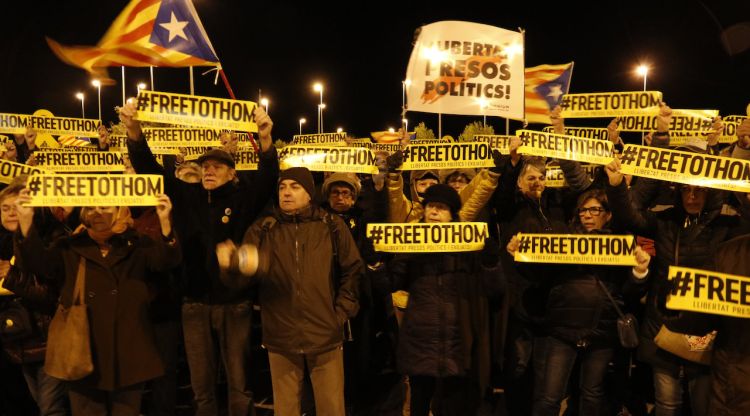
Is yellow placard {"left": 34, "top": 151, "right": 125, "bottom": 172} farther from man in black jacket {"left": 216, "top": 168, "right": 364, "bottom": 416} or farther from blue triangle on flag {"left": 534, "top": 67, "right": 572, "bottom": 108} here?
blue triangle on flag {"left": 534, "top": 67, "right": 572, "bottom": 108}

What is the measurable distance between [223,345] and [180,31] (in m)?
2.79

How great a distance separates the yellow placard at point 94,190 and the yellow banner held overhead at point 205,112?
899 mm

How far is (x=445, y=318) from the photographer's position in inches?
188

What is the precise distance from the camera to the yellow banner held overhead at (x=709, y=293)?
345 centimetres

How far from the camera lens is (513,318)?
5.45m

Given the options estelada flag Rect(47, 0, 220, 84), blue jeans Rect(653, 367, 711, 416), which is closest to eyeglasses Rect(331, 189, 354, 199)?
estelada flag Rect(47, 0, 220, 84)

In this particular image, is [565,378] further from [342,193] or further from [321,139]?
[321,139]

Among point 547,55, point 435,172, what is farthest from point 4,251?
point 547,55

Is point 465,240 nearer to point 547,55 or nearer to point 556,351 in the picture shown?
point 556,351

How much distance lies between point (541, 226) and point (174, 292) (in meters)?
3.13

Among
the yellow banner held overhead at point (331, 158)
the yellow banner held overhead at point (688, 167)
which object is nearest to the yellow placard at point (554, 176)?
the yellow banner held overhead at point (688, 167)

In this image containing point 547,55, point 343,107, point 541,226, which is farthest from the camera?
point 343,107

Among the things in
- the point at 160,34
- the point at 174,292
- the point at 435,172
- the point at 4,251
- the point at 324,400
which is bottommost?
the point at 324,400

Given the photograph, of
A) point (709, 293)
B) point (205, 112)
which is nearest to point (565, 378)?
point (709, 293)
